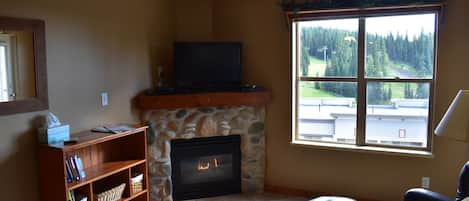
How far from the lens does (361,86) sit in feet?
13.2

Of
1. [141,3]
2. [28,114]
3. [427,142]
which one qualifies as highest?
[141,3]

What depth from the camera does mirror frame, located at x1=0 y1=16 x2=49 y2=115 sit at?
2662mm

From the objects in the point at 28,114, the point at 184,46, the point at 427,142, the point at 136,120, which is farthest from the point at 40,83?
the point at 427,142

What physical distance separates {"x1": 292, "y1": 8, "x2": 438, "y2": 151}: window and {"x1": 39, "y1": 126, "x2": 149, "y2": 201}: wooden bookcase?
167 cm

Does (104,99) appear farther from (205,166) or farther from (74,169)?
(205,166)

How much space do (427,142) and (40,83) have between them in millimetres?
3371

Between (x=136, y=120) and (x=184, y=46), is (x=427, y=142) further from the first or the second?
(x=136, y=120)

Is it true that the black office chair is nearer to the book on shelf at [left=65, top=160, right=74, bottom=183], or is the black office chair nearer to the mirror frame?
the book on shelf at [left=65, top=160, right=74, bottom=183]

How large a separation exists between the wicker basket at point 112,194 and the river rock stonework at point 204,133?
670 mm

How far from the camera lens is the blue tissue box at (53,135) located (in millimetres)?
2826

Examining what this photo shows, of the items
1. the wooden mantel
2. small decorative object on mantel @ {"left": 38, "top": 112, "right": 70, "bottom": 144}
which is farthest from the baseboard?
small decorative object on mantel @ {"left": 38, "top": 112, "right": 70, "bottom": 144}

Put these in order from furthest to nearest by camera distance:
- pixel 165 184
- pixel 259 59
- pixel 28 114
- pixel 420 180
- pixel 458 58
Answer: pixel 259 59 → pixel 165 184 → pixel 420 180 → pixel 458 58 → pixel 28 114

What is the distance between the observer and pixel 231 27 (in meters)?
4.46

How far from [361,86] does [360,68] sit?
0.59 feet
